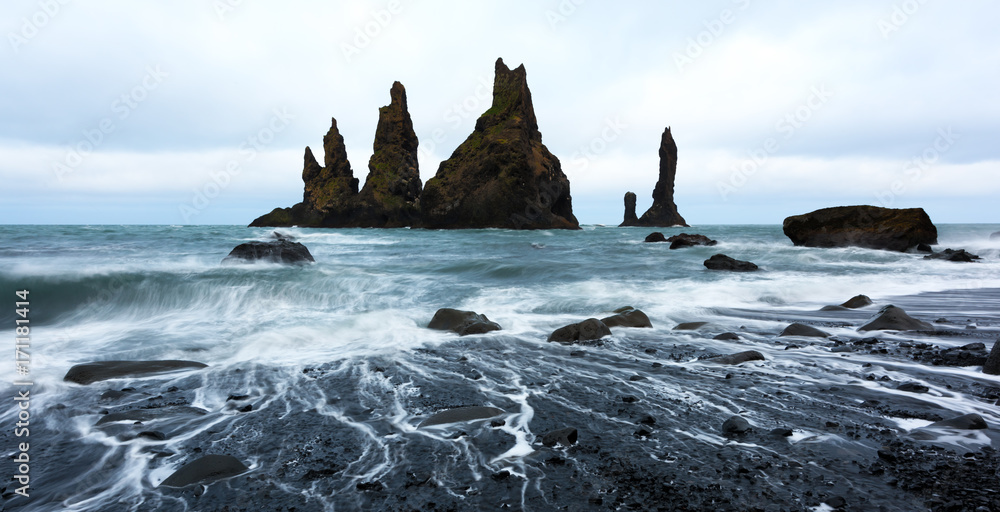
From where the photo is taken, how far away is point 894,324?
7.83 meters

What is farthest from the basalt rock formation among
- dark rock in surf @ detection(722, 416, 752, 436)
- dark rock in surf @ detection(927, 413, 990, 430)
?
dark rock in surf @ detection(927, 413, 990, 430)

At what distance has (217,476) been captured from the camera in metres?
3.19

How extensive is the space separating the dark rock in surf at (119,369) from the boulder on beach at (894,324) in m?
10.00

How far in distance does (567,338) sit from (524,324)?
5.61ft

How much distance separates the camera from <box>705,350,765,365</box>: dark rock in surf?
235 inches

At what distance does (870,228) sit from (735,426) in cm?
2824

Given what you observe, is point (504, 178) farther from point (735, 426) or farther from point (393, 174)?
point (735, 426)

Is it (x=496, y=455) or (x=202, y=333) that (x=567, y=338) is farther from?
(x=202, y=333)

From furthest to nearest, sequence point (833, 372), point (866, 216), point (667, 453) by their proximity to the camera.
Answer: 1. point (866, 216)
2. point (833, 372)
3. point (667, 453)

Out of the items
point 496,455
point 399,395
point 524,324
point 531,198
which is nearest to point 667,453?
point 496,455

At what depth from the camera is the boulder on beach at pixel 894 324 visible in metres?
7.78

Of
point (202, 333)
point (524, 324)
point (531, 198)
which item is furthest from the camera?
point (531, 198)

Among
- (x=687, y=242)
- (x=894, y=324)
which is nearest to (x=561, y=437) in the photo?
(x=894, y=324)

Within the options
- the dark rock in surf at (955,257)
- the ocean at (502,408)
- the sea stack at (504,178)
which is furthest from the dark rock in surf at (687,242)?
the sea stack at (504,178)
